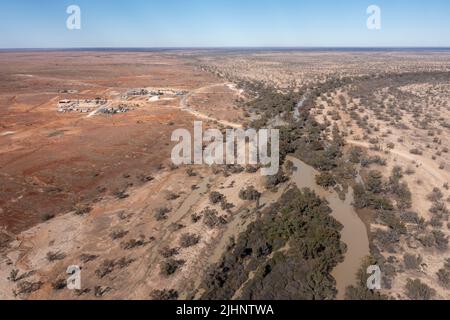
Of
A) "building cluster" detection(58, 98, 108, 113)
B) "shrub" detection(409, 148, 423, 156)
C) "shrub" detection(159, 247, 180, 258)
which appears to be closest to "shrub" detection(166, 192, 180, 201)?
"shrub" detection(159, 247, 180, 258)

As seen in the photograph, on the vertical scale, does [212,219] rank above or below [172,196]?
below

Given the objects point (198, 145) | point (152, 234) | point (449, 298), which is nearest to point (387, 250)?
point (449, 298)

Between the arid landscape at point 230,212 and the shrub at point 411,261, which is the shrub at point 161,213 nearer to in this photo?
the arid landscape at point 230,212

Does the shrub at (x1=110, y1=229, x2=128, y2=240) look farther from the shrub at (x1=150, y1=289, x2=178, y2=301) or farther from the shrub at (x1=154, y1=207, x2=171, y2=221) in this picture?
the shrub at (x1=150, y1=289, x2=178, y2=301)

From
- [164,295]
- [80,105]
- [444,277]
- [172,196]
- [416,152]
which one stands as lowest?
[164,295]

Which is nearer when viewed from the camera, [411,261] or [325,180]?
[411,261]

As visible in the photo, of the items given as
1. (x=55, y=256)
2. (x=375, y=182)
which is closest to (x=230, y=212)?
(x=55, y=256)

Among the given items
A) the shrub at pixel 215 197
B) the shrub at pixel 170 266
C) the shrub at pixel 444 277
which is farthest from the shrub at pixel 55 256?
the shrub at pixel 444 277

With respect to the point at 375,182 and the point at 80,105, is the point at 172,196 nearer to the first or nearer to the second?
the point at 375,182
